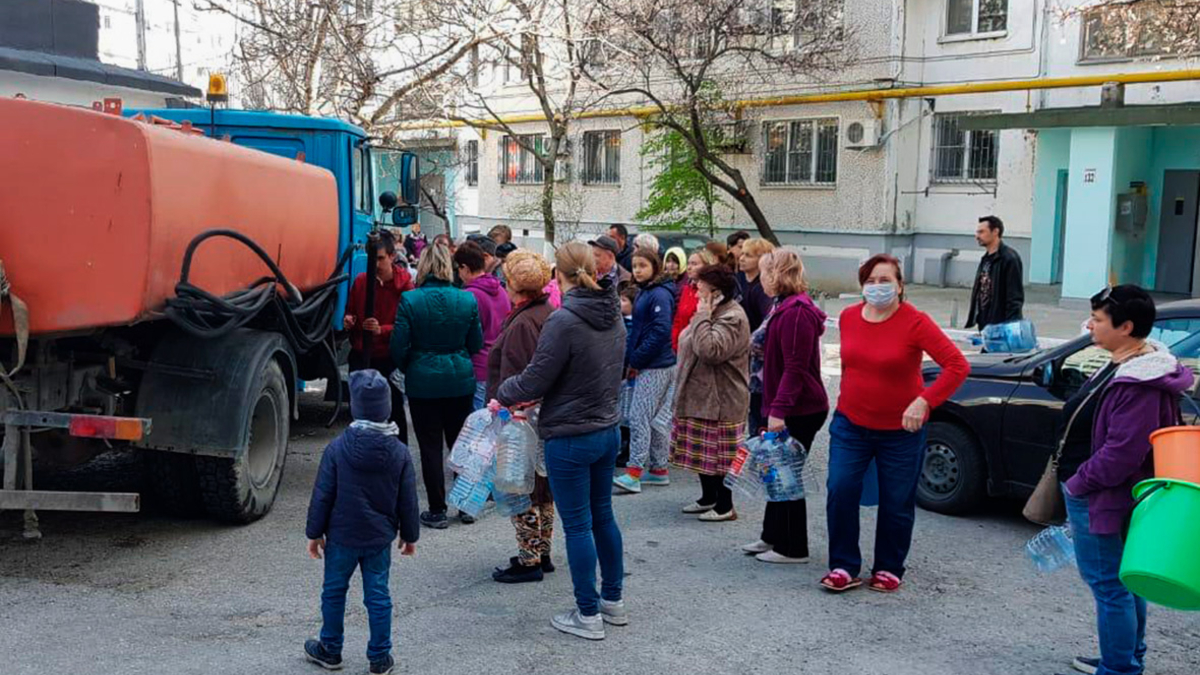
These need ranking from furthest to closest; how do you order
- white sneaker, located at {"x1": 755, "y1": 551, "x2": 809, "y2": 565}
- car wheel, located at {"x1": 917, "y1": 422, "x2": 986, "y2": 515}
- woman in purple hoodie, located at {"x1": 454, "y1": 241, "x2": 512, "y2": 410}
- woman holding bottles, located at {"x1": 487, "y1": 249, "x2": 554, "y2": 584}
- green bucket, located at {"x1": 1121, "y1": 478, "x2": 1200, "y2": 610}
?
woman in purple hoodie, located at {"x1": 454, "y1": 241, "x2": 512, "y2": 410} < car wheel, located at {"x1": 917, "y1": 422, "x2": 986, "y2": 515} < white sneaker, located at {"x1": 755, "y1": 551, "x2": 809, "y2": 565} < woman holding bottles, located at {"x1": 487, "y1": 249, "x2": 554, "y2": 584} < green bucket, located at {"x1": 1121, "y1": 478, "x2": 1200, "y2": 610}

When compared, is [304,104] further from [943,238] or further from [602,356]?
[943,238]

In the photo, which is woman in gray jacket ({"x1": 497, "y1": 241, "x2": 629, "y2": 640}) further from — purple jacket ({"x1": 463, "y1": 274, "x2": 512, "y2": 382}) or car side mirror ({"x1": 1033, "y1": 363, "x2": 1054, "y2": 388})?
car side mirror ({"x1": 1033, "y1": 363, "x2": 1054, "y2": 388})

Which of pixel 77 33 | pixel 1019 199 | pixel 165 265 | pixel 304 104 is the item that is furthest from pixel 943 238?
pixel 165 265

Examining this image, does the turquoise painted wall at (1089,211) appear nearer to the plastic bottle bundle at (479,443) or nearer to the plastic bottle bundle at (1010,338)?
the plastic bottle bundle at (1010,338)

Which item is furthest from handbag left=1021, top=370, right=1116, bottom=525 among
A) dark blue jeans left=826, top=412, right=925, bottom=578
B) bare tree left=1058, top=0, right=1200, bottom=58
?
bare tree left=1058, top=0, right=1200, bottom=58

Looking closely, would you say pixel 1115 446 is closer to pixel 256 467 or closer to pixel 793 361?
pixel 793 361

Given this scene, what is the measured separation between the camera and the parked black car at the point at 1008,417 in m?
6.46

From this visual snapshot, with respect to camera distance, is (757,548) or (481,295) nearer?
(757,548)

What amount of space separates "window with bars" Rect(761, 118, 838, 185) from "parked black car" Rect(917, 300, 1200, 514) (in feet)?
59.6

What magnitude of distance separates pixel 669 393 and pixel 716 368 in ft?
3.77

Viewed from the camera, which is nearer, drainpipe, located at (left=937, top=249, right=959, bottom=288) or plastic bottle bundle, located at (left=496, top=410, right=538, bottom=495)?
plastic bottle bundle, located at (left=496, top=410, right=538, bottom=495)

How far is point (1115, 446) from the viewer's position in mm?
4242

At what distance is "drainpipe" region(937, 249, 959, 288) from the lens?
77.3 ft

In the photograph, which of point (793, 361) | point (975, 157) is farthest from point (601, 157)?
point (793, 361)
